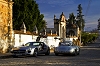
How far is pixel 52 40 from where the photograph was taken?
155 feet

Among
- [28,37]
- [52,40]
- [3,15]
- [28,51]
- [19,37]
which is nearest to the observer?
[28,51]

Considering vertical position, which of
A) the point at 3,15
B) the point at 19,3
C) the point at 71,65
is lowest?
the point at 71,65

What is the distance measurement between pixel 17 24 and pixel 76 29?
42568 mm

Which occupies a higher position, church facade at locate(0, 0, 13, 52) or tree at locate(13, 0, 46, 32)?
tree at locate(13, 0, 46, 32)

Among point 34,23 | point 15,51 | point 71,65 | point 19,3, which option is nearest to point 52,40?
point 34,23

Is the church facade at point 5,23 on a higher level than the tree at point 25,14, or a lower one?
lower

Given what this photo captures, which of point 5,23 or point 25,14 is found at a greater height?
point 25,14

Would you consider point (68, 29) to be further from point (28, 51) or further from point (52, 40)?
point (28, 51)

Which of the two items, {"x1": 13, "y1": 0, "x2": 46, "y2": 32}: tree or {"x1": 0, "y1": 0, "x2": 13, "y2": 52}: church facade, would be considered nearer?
{"x1": 0, "y1": 0, "x2": 13, "y2": 52}: church facade

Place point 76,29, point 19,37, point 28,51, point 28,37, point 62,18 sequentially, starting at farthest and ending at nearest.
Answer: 1. point 76,29
2. point 62,18
3. point 28,37
4. point 19,37
5. point 28,51

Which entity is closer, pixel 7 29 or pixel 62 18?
pixel 7 29

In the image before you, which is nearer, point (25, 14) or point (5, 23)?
point (5, 23)

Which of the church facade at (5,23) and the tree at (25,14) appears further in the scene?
the tree at (25,14)

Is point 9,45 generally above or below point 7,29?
below
